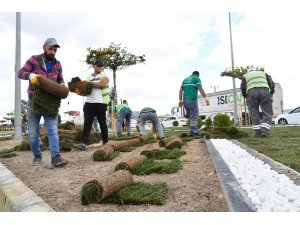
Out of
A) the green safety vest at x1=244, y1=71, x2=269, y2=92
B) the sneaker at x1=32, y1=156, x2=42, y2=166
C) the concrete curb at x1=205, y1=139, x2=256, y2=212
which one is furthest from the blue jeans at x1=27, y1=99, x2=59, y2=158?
the green safety vest at x1=244, y1=71, x2=269, y2=92

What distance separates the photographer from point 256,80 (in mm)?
8469

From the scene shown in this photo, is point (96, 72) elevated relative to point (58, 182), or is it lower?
elevated

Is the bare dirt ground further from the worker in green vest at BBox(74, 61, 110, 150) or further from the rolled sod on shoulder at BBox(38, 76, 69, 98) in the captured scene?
the worker in green vest at BBox(74, 61, 110, 150)

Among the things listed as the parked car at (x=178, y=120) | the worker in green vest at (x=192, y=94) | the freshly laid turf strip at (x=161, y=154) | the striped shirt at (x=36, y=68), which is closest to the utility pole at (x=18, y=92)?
the worker in green vest at (x=192, y=94)

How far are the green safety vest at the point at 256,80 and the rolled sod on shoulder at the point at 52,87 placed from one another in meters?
5.34

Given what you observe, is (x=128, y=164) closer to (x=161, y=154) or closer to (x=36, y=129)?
(x=161, y=154)

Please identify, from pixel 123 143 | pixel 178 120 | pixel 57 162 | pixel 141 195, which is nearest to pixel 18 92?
pixel 123 143

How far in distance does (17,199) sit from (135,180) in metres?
1.14

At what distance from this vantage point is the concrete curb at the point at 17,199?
2402 millimetres

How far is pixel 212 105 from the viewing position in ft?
118

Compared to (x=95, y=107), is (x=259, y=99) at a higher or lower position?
higher
